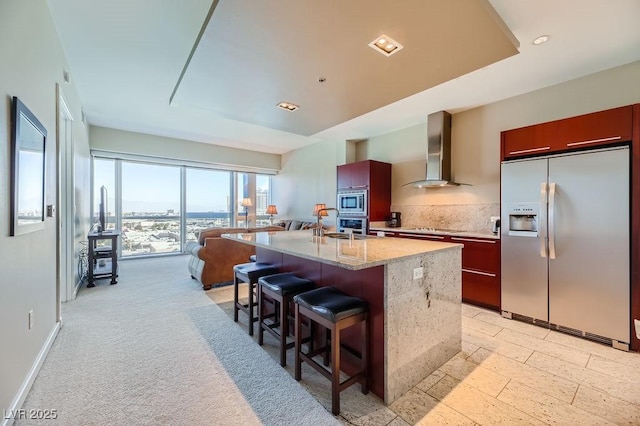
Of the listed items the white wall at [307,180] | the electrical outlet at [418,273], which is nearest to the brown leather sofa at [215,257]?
the white wall at [307,180]

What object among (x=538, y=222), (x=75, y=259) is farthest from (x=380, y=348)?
(x=75, y=259)

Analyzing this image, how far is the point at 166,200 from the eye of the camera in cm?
688

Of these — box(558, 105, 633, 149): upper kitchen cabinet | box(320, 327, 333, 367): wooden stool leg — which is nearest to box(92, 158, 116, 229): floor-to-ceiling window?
box(320, 327, 333, 367): wooden stool leg

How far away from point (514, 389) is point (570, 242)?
1.73 meters

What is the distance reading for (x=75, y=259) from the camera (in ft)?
12.5

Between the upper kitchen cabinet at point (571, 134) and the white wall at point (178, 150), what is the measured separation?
20.4 ft

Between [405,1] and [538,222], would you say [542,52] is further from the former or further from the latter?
[405,1]

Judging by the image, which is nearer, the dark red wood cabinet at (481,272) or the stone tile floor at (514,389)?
the stone tile floor at (514,389)

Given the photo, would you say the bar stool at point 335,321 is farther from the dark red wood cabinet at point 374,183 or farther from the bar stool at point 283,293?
the dark red wood cabinet at point 374,183

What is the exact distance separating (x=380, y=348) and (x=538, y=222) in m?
2.40

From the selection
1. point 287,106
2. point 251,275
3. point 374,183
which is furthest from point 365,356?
point 374,183

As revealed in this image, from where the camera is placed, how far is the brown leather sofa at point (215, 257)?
4113 millimetres

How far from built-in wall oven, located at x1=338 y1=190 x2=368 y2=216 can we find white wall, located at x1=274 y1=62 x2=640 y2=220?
2.19ft

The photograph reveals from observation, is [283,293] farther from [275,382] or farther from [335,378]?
[335,378]
